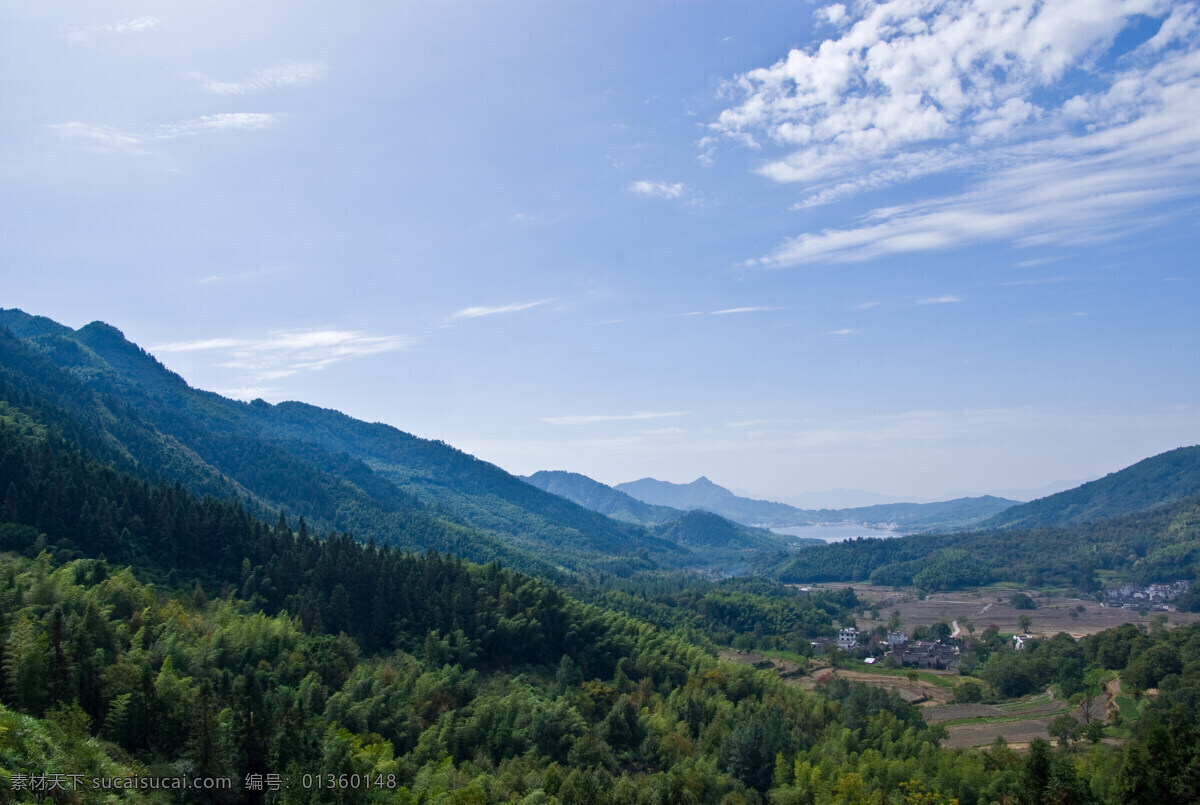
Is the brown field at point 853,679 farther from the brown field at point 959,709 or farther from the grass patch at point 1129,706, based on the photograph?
the grass patch at point 1129,706

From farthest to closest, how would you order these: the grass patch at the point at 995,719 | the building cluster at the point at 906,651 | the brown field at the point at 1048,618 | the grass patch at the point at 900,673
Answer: the brown field at the point at 1048,618 → the building cluster at the point at 906,651 → the grass patch at the point at 900,673 → the grass patch at the point at 995,719

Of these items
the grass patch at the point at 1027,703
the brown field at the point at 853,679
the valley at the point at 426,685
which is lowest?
the brown field at the point at 853,679

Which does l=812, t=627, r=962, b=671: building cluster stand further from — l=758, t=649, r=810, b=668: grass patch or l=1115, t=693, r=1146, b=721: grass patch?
l=1115, t=693, r=1146, b=721: grass patch

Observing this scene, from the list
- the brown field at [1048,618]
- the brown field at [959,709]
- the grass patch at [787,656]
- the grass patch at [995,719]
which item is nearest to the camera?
the brown field at [959,709]

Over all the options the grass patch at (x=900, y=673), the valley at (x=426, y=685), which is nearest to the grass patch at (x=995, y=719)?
the valley at (x=426, y=685)

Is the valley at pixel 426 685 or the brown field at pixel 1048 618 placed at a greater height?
the valley at pixel 426 685

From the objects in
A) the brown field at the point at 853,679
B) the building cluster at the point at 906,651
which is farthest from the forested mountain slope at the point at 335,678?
the building cluster at the point at 906,651

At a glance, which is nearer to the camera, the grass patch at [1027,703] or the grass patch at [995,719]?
the grass patch at [995,719]

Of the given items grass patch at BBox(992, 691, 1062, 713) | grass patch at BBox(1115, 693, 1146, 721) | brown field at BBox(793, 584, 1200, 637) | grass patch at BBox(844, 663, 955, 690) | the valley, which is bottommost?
brown field at BBox(793, 584, 1200, 637)

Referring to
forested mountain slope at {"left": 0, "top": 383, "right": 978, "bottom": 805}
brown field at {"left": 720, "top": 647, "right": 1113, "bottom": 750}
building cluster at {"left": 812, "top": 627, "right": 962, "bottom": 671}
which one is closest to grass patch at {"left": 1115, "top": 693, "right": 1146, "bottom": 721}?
brown field at {"left": 720, "top": 647, "right": 1113, "bottom": 750}

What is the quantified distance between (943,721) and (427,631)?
66165 millimetres

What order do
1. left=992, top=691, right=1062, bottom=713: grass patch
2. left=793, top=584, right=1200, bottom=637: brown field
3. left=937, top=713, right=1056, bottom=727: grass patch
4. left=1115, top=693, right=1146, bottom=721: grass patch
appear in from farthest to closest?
left=793, top=584, right=1200, bottom=637: brown field
left=992, top=691, right=1062, bottom=713: grass patch
left=937, top=713, right=1056, bottom=727: grass patch
left=1115, top=693, right=1146, bottom=721: grass patch

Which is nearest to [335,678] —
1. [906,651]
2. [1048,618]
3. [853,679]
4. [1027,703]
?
[853,679]

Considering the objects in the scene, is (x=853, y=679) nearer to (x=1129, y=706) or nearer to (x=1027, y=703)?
(x=1027, y=703)
